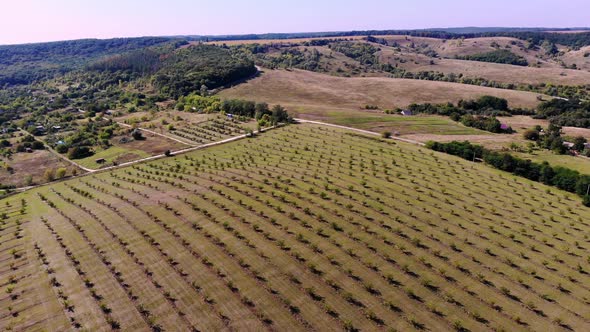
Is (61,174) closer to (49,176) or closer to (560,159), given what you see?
(49,176)

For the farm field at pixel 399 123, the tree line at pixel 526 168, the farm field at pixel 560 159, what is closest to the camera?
the tree line at pixel 526 168

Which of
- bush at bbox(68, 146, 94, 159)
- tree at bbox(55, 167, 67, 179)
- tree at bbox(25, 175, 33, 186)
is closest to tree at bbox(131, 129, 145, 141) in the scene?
bush at bbox(68, 146, 94, 159)

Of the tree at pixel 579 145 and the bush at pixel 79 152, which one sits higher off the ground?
the tree at pixel 579 145

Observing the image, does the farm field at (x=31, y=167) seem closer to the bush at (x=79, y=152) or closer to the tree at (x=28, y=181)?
the tree at (x=28, y=181)

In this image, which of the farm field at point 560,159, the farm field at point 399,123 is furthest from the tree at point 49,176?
the farm field at point 560,159

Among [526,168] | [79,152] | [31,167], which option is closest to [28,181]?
[31,167]

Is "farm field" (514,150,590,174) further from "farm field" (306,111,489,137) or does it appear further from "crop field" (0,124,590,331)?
"farm field" (306,111,489,137)

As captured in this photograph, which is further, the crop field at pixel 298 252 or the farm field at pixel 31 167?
the farm field at pixel 31 167

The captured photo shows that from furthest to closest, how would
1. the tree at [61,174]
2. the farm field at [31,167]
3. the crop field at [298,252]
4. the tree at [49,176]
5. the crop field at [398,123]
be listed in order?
the crop field at [398,123], the farm field at [31,167], the tree at [61,174], the tree at [49,176], the crop field at [298,252]
